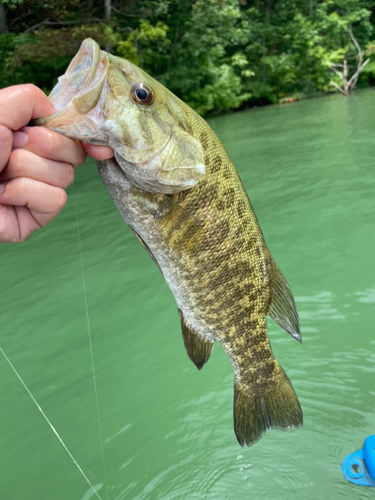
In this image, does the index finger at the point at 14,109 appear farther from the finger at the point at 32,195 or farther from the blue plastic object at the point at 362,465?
the blue plastic object at the point at 362,465

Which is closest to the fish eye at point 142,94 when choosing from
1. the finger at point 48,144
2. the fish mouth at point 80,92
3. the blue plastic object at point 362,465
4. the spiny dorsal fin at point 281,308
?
the fish mouth at point 80,92

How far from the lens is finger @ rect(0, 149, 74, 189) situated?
1346 mm

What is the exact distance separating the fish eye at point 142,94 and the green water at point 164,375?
8.06 feet

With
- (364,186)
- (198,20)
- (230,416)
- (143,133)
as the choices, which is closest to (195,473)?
(230,416)

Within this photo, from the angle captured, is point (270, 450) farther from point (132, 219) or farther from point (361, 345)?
point (132, 219)

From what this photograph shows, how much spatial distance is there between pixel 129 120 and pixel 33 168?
330 mm

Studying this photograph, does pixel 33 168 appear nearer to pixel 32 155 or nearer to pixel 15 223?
pixel 32 155

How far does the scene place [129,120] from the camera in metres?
1.47

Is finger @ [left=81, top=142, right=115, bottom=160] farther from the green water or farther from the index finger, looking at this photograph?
the green water

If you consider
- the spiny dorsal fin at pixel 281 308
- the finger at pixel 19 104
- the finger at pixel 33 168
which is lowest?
the spiny dorsal fin at pixel 281 308

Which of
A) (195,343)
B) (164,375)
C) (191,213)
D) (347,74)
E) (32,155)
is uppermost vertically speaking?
(32,155)

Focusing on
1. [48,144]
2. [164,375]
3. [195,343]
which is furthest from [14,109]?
[164,375]

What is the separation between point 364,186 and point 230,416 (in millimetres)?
4839

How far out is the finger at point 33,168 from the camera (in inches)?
53.0
